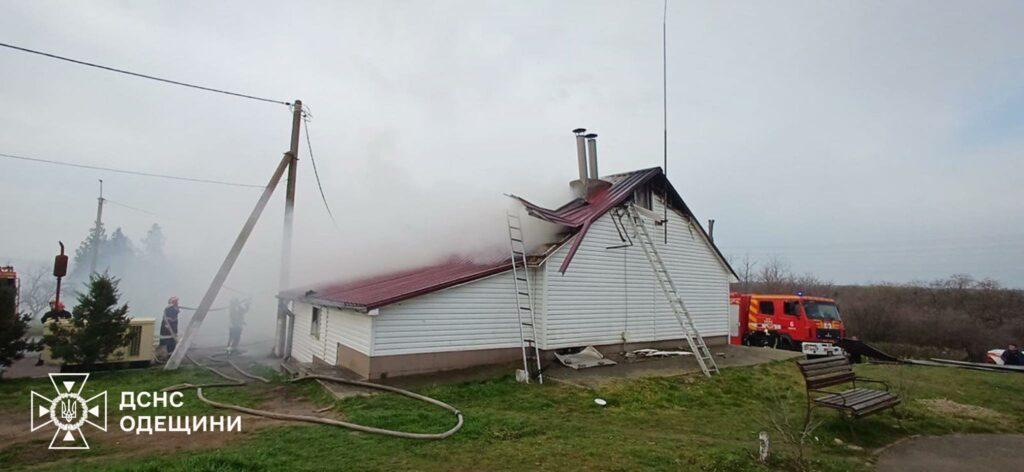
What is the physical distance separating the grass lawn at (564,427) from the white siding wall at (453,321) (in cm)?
136

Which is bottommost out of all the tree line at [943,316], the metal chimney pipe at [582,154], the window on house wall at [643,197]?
the tree line at [943,316]

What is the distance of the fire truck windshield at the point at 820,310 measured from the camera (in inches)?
754

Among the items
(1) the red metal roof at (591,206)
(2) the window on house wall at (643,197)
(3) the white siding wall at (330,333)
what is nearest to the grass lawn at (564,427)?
(3) the white siding wall at (330,333)

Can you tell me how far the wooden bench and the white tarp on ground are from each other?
5.51 m

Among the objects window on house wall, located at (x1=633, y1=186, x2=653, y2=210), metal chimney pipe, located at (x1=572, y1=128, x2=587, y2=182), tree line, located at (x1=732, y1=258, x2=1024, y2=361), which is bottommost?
tree line, located at (x1=732, y1=258, x2=1024, y2=361)

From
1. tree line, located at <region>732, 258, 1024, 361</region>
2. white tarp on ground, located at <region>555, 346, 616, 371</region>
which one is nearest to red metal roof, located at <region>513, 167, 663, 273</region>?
white tarp on ground, located at <region>555, 346, 616, 371</region>

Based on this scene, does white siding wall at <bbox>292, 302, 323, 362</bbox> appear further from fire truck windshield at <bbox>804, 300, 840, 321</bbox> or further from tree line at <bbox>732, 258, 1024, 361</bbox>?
tree line at <bbox>732, 258, 1024, 361</bbox>

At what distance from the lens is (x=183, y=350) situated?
13328 millimetres

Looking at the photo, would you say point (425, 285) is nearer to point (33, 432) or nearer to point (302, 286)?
point (33, 432)

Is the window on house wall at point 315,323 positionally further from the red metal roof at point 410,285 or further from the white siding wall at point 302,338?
the red metal roof at point 410,285

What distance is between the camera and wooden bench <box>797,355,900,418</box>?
22.7 ft

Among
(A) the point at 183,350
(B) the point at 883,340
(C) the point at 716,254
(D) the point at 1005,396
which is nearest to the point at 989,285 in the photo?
(B) the point at 883,340

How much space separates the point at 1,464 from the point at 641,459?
7.37 meters

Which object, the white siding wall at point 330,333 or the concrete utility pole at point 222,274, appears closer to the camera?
the white siding wall at point 330,333
